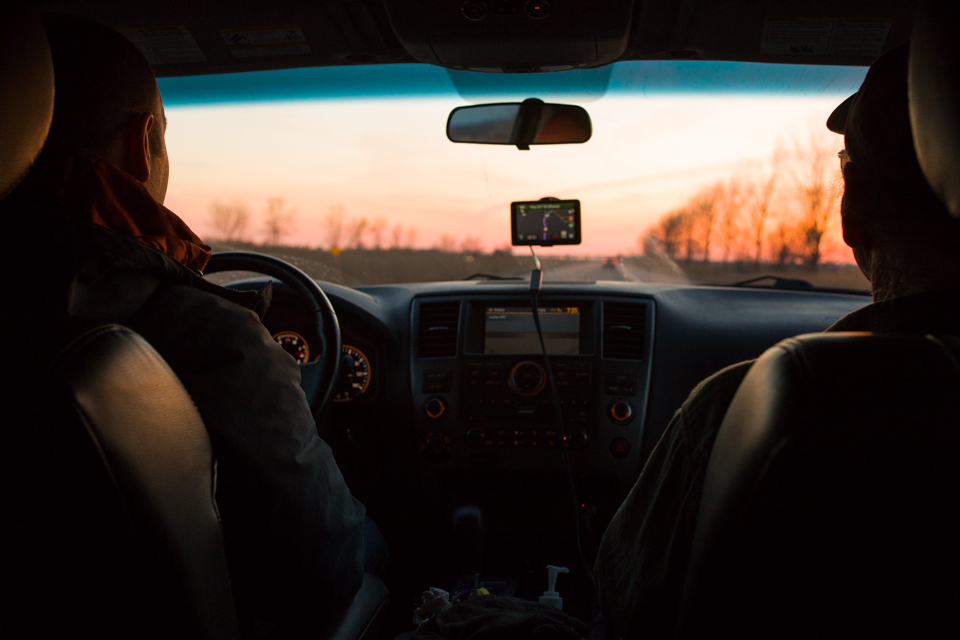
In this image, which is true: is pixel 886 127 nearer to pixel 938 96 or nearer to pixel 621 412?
pixel 938 96

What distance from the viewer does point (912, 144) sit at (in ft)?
3.97

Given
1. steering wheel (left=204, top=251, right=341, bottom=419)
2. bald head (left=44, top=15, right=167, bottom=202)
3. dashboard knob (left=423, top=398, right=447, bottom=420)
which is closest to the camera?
bald head (left=44, top=15, right=167, bottom=202)

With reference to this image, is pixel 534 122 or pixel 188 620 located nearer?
pixel 188 620

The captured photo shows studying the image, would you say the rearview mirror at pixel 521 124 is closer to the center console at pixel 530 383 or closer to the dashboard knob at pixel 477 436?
the center console at pixel 530 383

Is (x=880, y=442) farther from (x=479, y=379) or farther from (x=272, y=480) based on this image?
(x=479, y=379)

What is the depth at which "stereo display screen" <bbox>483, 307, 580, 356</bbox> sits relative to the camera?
355 centimetres

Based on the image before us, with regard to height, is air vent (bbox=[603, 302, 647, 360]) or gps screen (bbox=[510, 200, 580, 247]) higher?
gps screen (bbox=[510, 200, 580, 247])

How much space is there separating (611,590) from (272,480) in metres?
0.77

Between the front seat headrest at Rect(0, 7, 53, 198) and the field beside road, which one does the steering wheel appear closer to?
the field beside road

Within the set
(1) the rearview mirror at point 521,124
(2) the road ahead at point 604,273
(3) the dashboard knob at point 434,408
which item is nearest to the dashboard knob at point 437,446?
(3) the dashboard knob at point 434,408

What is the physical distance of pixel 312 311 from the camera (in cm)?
290

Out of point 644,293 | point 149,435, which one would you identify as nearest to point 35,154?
point 149,435

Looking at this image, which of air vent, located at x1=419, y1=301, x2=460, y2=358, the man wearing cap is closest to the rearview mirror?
air vent, located at x1=419, y1=301, x2=460, y2=358

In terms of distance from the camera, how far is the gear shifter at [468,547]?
3.22 m
